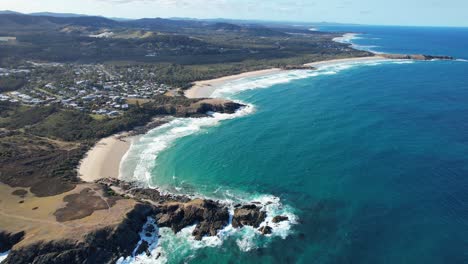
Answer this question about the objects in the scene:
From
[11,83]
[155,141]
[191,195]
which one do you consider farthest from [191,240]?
[11,83]

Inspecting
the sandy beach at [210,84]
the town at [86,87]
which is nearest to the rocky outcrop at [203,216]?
the town at [86,87]

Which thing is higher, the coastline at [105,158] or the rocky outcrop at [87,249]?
the coastline at [105,158]

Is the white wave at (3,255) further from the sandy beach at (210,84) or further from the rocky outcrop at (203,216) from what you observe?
the sandy beach at (210,84)

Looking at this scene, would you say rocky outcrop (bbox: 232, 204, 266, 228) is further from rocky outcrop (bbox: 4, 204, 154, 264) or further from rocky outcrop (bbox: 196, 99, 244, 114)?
rocky outcrop (bbox: 196, 99, 244, 114)

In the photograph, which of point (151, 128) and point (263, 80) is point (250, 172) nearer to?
point (151, 128)

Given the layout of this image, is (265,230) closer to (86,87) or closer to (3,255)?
(3,255)

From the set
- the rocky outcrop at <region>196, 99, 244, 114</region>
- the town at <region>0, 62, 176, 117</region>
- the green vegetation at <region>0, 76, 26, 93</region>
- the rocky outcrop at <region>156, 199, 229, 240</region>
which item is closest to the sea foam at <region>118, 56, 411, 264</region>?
the rocky outcrop at <region>156, 199, 229, 240</region>
